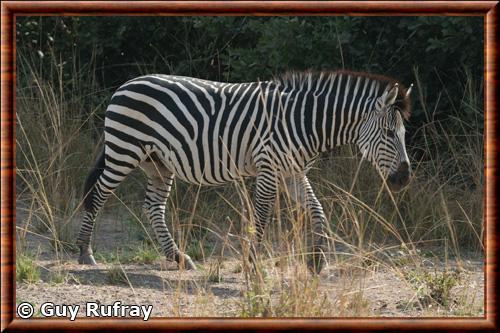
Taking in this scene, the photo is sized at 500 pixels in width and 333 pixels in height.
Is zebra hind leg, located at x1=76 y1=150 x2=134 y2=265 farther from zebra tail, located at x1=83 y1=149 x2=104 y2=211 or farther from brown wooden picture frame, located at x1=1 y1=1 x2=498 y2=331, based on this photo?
brown wooden picture frame, located at x1=1 y1=1 x2=498 y2=331

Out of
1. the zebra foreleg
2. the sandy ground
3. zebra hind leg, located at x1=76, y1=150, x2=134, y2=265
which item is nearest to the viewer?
the sandy ground

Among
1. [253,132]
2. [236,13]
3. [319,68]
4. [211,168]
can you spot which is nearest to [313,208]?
[253,132]

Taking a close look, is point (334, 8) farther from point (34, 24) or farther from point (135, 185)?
point (34, 24)

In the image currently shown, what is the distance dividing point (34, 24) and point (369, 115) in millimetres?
5886

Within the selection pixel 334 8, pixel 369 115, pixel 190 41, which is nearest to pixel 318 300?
pixel 334 8

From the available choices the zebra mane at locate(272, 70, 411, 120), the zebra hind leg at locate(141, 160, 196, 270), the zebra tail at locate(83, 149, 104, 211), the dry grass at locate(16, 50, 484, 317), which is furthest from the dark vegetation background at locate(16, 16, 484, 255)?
the zebra hind leg at locate(141, 160, 196, 270)

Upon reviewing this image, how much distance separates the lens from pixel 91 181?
8227mm

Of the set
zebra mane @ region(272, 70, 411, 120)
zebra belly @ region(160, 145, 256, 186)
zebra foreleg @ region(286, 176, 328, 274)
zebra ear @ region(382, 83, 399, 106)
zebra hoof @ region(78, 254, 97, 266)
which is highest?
zebra mane @ region(272, 70, 411, 120)

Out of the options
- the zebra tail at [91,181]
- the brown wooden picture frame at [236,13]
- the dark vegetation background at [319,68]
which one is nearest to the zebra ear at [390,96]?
the dark vegetation background at [319,68]

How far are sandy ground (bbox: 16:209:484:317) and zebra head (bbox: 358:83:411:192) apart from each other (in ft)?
2.81

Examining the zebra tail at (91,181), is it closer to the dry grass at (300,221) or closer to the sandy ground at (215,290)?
the dry grass at (300,221)

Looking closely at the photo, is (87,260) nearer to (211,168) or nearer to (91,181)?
(91,181)

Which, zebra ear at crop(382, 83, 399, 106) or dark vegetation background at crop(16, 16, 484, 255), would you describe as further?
dark vegetation background at crop(16, 16, 484, 255)

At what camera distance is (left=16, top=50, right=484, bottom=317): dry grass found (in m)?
Answer: 6.19
